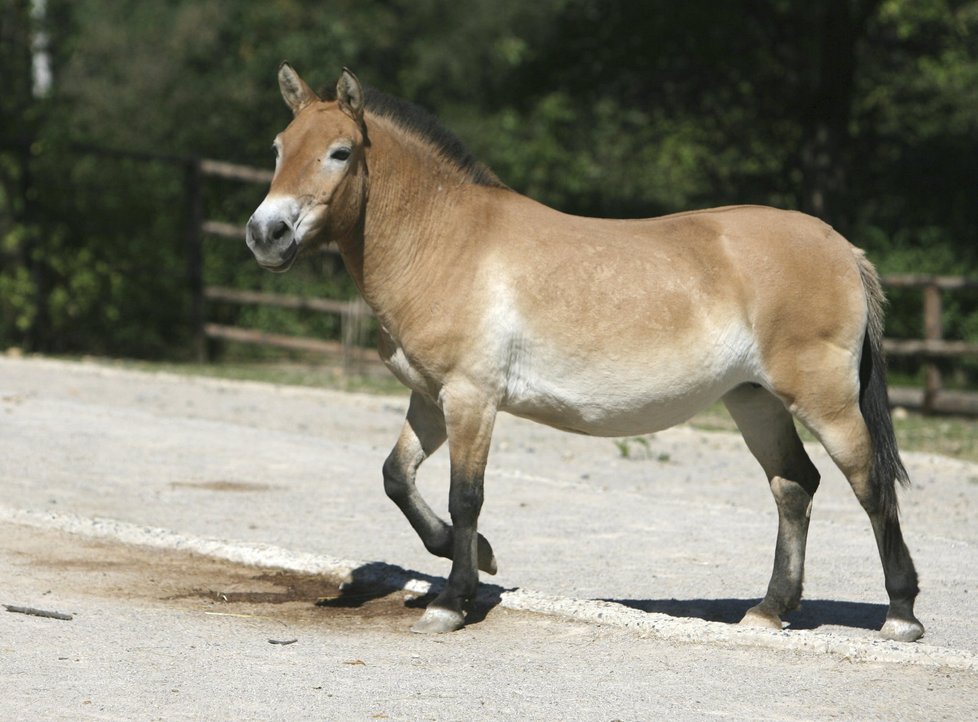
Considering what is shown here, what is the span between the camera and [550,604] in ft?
20.2

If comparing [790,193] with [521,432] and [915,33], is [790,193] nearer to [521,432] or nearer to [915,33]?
[915,33]

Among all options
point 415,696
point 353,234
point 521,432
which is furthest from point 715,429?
point 415,696

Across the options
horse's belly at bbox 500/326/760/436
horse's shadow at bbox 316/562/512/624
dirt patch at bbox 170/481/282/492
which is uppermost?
horse's belly at bbox 500/326/760/436

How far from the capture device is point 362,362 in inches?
701

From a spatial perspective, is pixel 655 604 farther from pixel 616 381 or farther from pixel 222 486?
pixel 222 486

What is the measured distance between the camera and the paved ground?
496cm

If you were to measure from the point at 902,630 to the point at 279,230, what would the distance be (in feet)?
9.95

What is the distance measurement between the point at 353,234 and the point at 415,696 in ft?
6.91

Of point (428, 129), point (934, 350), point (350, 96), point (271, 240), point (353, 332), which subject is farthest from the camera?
point (353, 332)

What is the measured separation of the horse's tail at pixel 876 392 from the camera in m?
6.13

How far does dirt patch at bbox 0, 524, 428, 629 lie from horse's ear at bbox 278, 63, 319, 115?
2.19 meters

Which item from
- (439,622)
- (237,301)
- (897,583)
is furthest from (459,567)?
(237,301)

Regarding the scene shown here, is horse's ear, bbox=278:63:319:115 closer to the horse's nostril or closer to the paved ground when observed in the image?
the horse's nostril

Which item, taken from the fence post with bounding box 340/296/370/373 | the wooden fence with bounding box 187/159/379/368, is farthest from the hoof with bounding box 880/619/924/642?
the wooden fence with bounding box 187/159/379/368
